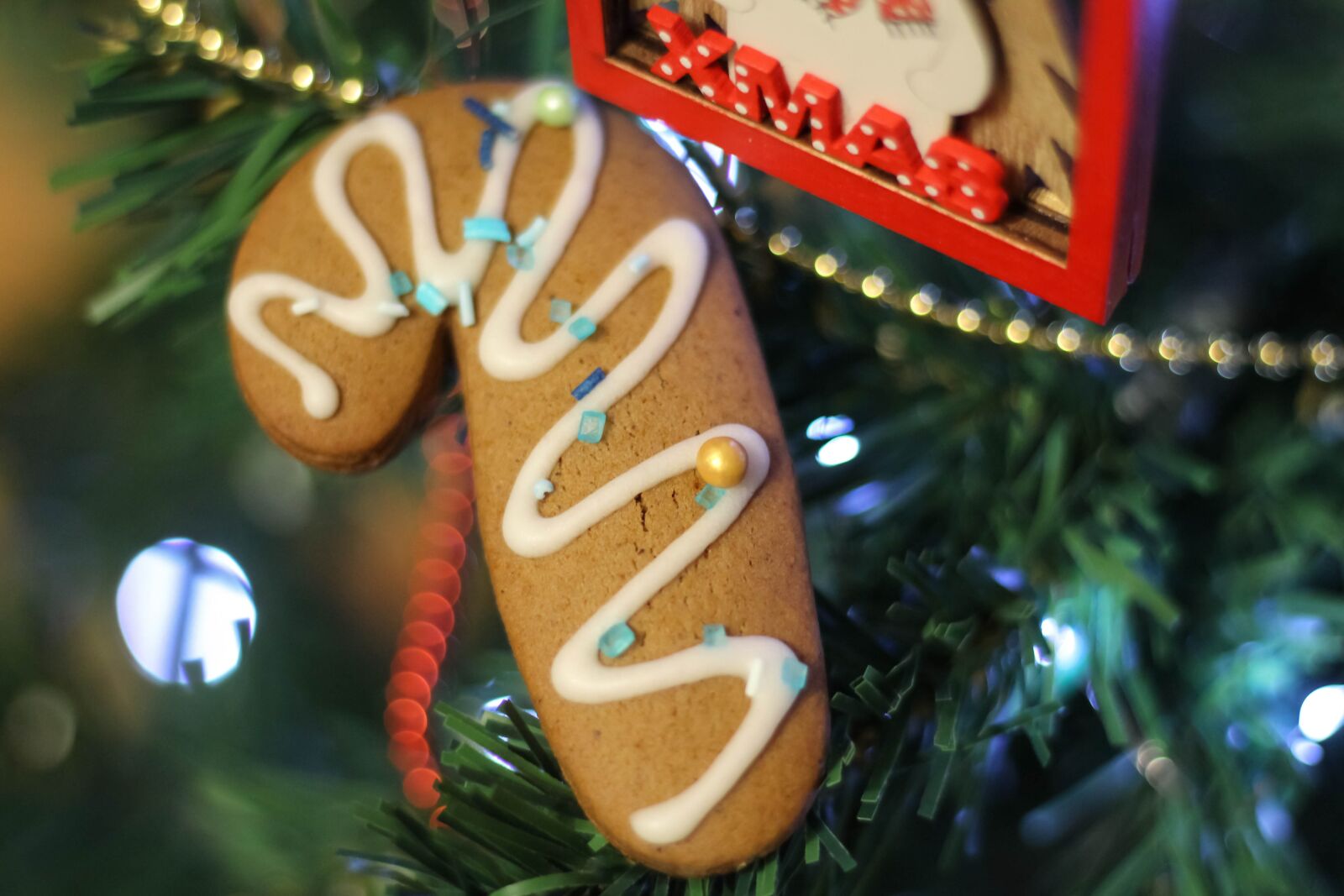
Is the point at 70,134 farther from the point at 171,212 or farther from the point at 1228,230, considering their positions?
the point at 1228,230

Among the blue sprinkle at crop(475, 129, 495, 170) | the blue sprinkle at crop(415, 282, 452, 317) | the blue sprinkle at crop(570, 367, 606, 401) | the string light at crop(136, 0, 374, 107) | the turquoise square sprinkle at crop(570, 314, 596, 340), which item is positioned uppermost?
the string light at crop(136, 0, 374, 107)

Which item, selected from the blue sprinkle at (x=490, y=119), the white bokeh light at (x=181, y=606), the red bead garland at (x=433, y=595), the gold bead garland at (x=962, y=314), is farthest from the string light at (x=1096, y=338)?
the white bokeh light at (x=181, y=606)

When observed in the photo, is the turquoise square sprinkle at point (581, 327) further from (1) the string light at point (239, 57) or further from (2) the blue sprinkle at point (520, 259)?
(1) the string light at point (239, 57)

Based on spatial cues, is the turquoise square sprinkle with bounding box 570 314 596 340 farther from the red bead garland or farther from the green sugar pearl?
the red bead garland

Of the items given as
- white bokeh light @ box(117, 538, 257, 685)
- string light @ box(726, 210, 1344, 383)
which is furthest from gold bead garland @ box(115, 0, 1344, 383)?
white bokeh light @ box(117, 538, 257, 685)

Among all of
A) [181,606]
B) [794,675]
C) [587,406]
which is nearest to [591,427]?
[587,406]

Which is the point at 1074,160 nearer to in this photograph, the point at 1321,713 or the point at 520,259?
the point at 520,259

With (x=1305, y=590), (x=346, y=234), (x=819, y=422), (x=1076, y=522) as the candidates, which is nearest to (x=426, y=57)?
(x=346, y=234)
